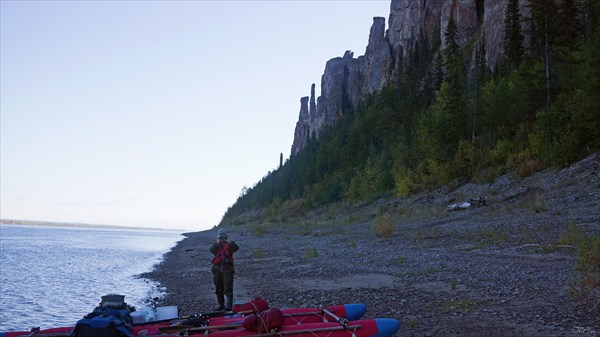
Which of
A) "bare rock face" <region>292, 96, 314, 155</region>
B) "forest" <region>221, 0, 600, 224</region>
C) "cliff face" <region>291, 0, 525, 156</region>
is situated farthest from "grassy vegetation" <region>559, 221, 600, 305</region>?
"bare rock face" <region>292, 96, 314, 155</region>

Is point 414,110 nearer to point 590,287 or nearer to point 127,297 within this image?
point 127,297

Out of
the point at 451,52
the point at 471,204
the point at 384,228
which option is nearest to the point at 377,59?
the point at 451,52

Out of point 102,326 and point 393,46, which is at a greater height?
point 393,46

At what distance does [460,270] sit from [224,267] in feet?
21.9

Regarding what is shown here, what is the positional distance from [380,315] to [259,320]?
3661 millimetres

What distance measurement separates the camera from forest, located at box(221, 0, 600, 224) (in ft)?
97.9

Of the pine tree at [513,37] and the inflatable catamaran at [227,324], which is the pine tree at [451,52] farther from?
the inflatable catamaran at [227,324]

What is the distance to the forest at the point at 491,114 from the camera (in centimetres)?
2983

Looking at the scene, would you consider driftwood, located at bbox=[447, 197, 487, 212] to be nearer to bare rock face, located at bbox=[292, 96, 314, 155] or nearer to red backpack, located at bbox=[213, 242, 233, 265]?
red backpack, located at bbox=[213, 242, 233, 265]

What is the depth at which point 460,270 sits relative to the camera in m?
14.1

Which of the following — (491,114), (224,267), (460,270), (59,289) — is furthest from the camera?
(491,114)

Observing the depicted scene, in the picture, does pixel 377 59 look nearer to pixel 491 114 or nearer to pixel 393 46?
pixel 393 46

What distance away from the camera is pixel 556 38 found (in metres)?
38.0

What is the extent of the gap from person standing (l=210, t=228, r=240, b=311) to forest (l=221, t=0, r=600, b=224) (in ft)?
74.2
